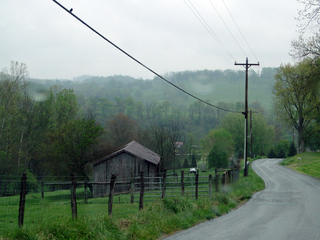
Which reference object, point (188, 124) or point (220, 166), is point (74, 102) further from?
point (188, 124)

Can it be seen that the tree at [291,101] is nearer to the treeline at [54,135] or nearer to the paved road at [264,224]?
the treeline at [54,135]

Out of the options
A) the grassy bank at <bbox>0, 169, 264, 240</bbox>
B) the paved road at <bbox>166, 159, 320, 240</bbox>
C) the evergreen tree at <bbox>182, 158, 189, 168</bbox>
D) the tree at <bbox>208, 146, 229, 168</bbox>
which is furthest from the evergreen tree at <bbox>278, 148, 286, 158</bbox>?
the grassy bank at <bbox>0, 169, 264, 240</bbox>

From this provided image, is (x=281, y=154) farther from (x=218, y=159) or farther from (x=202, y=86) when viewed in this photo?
(x=202, y=86)

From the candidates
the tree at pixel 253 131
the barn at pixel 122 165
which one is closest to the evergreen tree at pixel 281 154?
the tree at pixel 253 131

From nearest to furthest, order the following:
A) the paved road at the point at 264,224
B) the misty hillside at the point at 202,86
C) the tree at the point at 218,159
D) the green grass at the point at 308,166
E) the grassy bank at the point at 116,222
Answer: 1. the grassy bank at the point at 116,222
2. the paved road at the point at 264,224
3. the green grass at the point at 308,166
4. the tree at the point at 218,159
5. the misty hillside at the point at 202,86

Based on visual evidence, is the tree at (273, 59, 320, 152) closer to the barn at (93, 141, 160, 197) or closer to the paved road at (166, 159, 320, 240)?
the barn at (93, 141, 160, 197)

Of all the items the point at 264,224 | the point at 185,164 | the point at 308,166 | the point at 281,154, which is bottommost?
the point at 185,164

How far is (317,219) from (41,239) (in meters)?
10.4

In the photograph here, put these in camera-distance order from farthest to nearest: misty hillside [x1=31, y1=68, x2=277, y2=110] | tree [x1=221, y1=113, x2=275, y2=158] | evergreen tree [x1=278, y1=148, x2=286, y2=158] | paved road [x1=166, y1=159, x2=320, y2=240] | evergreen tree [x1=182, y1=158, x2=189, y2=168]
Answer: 1. misty hillside [x1=31, y1=68, x2=277, y2=110]
2. tree [x1=221, y1=113, x2=275, y2=158]
3. evergreen tree [x1=278, y1=148, x2=286, y2=158]
4. evergreen tree [x1=182, y1=158, x2=189, y2=168]
5. paved road [x1=166, y1=159, x2=320, y2=240]

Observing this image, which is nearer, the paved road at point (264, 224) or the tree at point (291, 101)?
the paved road at point (264, 224)

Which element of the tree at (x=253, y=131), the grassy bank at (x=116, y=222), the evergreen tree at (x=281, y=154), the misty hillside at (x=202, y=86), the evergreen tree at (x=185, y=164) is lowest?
the evergreen tree at (x=185, y=164)

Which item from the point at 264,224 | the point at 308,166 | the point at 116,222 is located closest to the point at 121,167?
the point at 264,224

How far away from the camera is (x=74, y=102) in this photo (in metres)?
60.7

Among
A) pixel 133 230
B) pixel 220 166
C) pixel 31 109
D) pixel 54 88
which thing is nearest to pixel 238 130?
pixel 220 166
